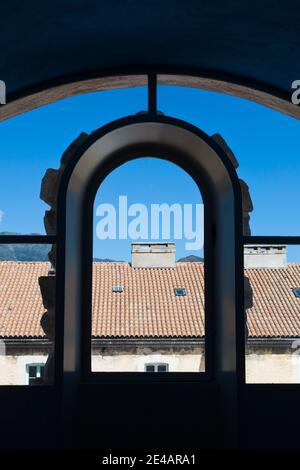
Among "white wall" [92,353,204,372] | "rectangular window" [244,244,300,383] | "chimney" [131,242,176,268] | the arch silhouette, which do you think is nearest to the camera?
the arch silhouette

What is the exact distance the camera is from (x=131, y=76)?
14.4 feet

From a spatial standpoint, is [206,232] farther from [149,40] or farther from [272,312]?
[272,312]

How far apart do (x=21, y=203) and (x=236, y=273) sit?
2.33 metres

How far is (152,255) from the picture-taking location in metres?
5.08

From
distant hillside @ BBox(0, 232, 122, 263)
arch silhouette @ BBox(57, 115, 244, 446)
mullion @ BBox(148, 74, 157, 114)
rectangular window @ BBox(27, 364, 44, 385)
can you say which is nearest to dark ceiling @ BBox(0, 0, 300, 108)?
mullion @ BBox(148, 74, 157, 114)

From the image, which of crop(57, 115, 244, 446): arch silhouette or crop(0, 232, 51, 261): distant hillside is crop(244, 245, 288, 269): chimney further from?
crop(0, 232, 51, 261): distant hillside

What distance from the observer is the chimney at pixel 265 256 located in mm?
4648

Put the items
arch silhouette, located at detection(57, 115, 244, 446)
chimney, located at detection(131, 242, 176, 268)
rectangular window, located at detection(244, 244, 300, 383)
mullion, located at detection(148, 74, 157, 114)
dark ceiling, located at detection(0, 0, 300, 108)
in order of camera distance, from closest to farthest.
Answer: dark ceiling, located at detection(0, 0, 300, 108) < arch silhouette, located at detection(57, 115, 244, 446) < mullion, located at detection(148, 74, 157, 114) < rectangular window, located at detection(244, 244, 300, 383) < chimney, located at detection(131, 242, 176, 268)

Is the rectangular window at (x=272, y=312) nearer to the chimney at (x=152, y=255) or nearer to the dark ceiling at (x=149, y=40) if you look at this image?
the chimney at (x=152, y=255)

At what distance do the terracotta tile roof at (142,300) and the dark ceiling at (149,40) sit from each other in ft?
4.19

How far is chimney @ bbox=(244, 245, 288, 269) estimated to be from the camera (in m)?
4.65

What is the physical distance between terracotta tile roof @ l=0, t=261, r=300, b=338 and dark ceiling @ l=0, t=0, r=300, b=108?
1.28 m

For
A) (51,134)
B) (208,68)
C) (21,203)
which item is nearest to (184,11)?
(208,68)
